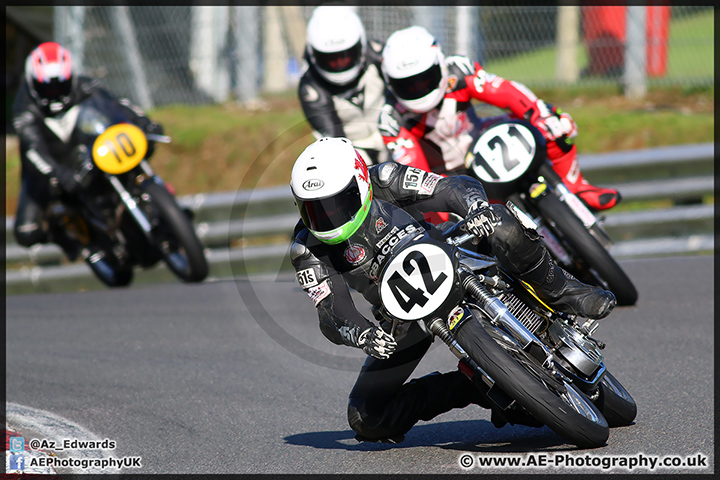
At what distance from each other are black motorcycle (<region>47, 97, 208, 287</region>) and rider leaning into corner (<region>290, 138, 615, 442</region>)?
172 inches

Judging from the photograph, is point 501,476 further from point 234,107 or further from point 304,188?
point 234,107

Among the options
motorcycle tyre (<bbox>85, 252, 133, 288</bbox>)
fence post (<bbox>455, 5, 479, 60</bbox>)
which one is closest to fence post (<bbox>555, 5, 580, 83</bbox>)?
fence post (<bbox>455, 5, 479, 60</bbox>)

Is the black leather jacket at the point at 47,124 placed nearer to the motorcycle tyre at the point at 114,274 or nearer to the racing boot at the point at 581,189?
the motorcycle tyre at the point at 114,274

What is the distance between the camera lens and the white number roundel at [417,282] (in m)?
3.67

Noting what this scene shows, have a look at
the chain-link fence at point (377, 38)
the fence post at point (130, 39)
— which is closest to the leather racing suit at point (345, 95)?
the chain-link fence at point (377, 38)

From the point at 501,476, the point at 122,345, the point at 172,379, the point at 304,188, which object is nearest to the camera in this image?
the point at 501,476

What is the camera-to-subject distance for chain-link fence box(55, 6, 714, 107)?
10.4 meters

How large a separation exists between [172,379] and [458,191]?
8.30 feet

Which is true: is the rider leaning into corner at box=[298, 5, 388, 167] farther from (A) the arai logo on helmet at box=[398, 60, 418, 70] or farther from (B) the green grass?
(B) the green grass

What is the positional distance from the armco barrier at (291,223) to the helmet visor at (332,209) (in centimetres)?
485

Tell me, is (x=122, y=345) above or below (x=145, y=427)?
below

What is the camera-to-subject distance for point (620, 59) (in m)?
10.6

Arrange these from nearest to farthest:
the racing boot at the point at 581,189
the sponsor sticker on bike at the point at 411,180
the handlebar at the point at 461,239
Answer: the handlebar at the point at 461,239 < the sponsor sticker on bike at the point at 411,180 < the racing boot at the point at 581,189

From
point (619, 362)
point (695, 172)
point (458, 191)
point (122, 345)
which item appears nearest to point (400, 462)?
point (458, 191)
